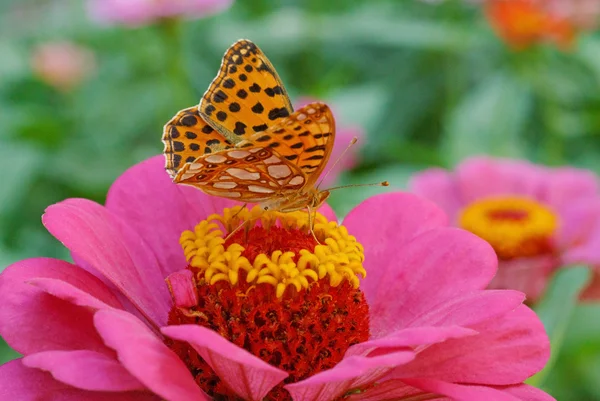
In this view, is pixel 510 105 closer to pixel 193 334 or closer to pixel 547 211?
pixel 547 211

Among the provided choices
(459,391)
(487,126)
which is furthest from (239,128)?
(487,126)

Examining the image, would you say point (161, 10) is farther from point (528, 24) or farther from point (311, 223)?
point (311, 223)

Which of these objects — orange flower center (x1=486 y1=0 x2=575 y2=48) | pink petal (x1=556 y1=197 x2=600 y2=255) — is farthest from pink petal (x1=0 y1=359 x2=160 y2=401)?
orange flower center (x1=486 y1=0 x2=575 y2=48)

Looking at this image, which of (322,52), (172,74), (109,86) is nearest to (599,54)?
(322,52)

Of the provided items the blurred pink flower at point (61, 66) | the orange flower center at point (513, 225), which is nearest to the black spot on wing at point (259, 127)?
the orange flower center at point (513, 225)

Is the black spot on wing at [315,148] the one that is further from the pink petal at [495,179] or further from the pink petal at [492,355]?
the pink petal at [495,179]
